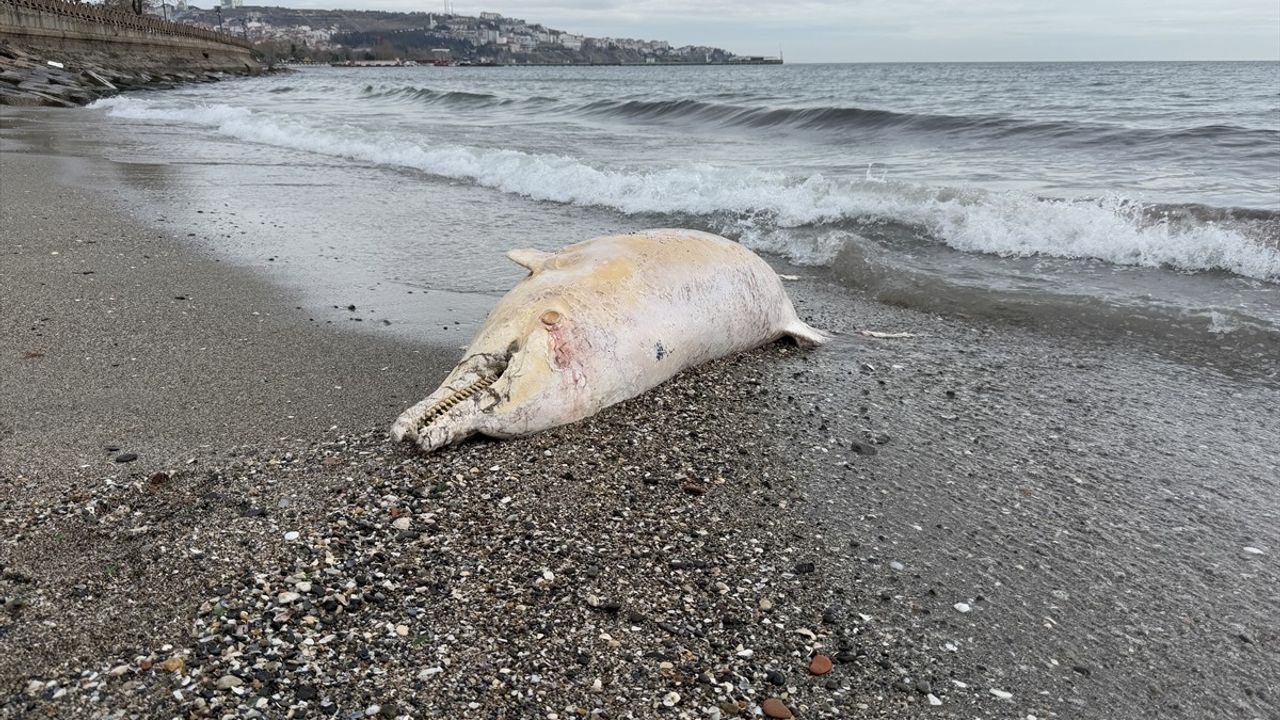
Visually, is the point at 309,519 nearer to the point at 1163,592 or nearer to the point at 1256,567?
the point at 1163,592

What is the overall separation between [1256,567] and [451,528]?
2955 mm

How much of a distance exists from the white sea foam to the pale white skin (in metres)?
3.01

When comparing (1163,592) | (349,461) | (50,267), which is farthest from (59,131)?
(1163,592)

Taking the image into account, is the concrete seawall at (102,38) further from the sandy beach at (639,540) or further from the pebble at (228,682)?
the pebble at (228,682)

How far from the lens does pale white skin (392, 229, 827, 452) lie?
375 centimetres

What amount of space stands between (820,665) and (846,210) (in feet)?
24.4

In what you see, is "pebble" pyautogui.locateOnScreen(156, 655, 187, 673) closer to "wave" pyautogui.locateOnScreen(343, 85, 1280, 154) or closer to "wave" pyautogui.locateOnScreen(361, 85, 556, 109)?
"wave" pyautogui.locateOnScreen(343, 85, 1280, 154)

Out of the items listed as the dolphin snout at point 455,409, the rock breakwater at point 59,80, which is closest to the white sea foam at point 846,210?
the dolphin snout at point 455,409

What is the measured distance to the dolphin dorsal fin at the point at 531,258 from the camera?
4574 millimetres

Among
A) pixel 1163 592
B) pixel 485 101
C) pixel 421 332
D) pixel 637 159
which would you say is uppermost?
pixel 485 101

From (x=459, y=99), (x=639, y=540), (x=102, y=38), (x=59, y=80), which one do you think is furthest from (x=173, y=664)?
(x=102, y=38)

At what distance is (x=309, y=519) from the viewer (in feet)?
10.2

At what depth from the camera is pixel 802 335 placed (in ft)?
17.7

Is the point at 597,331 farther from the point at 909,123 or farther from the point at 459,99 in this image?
the point at 459,99
